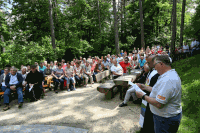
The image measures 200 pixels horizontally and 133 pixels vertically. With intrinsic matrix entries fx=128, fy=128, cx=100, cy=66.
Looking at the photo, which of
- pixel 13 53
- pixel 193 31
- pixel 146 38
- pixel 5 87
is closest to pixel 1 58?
pixel 13 53

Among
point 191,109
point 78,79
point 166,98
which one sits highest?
point 166,98

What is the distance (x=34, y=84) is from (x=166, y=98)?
566cm

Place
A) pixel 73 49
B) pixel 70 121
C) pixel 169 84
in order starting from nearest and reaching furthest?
pixel 169 84 < pixel 70 121 < pixel 73 49

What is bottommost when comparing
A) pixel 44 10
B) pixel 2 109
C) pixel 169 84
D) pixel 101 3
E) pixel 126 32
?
pixel 2 109

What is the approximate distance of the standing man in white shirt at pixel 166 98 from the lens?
1.59 m

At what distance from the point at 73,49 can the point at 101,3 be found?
10.2m

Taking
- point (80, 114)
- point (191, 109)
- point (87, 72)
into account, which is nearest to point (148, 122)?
point (191, 109)

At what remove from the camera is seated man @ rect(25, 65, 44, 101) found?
18.7 feet

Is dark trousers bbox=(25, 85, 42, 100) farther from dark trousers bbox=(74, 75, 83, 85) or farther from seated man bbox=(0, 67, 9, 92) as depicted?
dark trousers bbox=(74, 75, 83, 85)

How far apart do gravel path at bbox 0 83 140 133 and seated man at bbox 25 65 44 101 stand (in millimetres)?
325

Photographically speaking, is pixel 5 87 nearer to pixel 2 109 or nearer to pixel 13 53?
pixel 2 109

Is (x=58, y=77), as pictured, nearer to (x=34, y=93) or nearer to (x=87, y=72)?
(x=34, y=93)

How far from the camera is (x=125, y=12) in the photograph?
829 inches

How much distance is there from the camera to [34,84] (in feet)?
19.0
